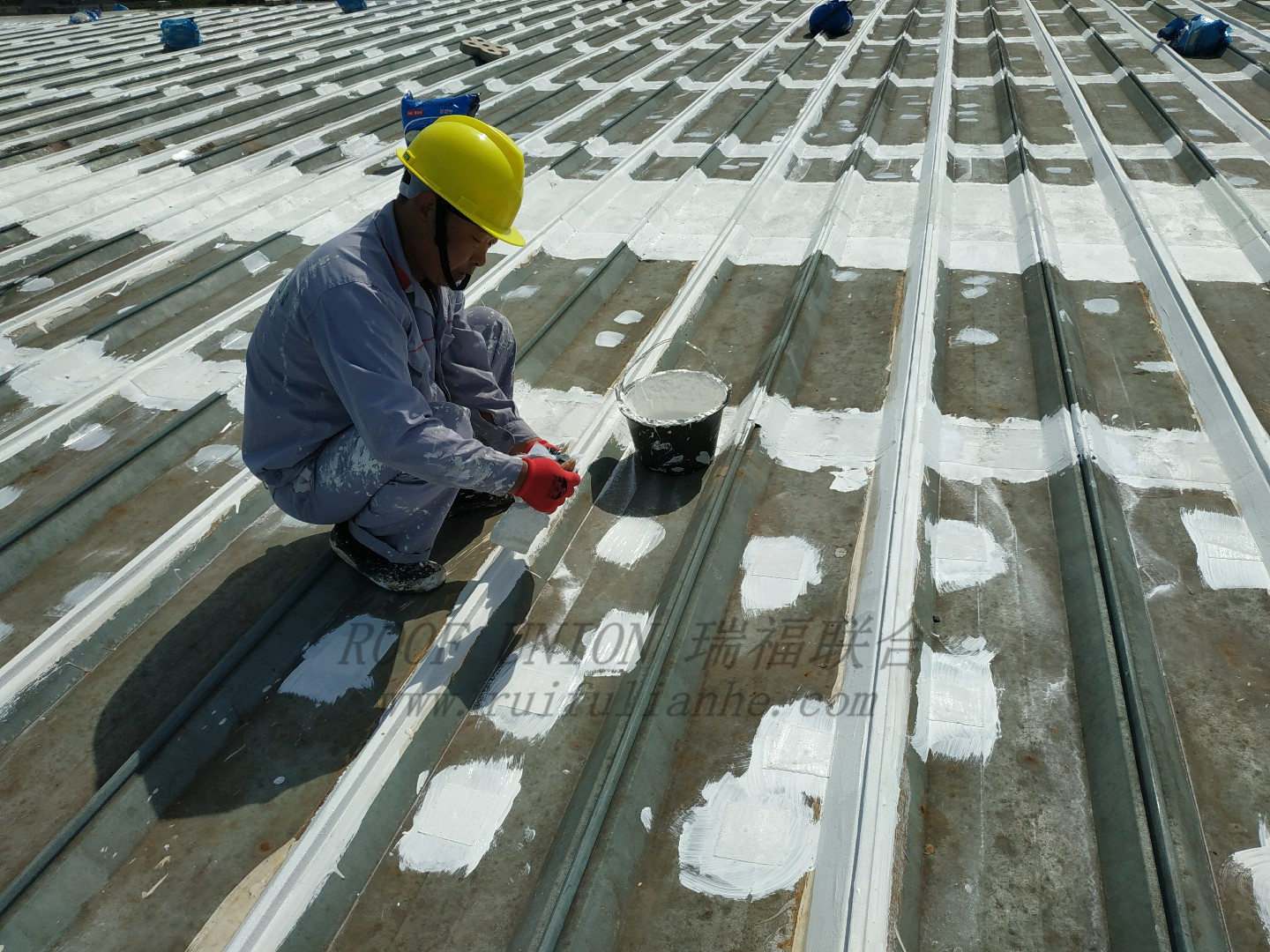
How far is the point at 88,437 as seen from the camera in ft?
10.2

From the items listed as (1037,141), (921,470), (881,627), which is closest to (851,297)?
(921,470)

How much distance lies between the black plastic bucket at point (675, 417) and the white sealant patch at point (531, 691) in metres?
0.79

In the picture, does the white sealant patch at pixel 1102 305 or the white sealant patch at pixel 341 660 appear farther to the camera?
the white sealant patch at pixel 1102 305

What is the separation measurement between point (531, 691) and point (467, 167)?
4.44ft

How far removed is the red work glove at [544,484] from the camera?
2.11 m

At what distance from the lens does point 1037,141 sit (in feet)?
17.0

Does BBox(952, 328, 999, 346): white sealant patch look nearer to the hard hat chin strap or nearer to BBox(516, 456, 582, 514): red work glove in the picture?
BBox(516, 456, 582, 514): red work glove

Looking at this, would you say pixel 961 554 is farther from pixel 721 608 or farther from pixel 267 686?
pixel 267 686

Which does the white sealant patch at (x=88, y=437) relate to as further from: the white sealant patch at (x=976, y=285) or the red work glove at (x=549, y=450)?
the white sealant patch at (x=976, y=285)

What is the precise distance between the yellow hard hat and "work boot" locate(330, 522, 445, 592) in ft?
3.32

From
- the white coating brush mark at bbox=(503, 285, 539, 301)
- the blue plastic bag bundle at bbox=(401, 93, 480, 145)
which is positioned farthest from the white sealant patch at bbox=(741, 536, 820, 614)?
the blue plastic bag bundle at bbox=(401, 93, 480, 145)

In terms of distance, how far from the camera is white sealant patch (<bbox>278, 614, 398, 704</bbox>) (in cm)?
209

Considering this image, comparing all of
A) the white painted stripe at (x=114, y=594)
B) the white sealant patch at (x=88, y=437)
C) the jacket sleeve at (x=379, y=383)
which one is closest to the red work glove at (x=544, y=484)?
the jacket sleeve at (x=379, y=383)

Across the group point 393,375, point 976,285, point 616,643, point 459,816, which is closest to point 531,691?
point 616,643
